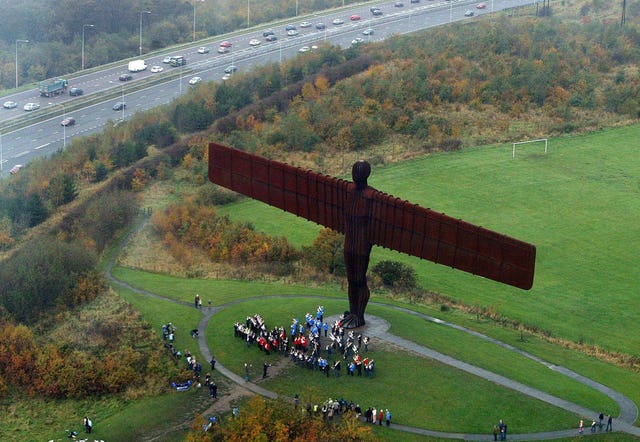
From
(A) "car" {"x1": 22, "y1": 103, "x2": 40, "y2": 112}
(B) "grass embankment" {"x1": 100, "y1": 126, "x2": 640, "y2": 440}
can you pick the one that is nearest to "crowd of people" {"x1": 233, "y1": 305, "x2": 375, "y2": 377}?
(B) "grass embankment" {"x1": 100, "y1": 126, "x2": 640, "y2": 440}

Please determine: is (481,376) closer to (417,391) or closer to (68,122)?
(417,391)

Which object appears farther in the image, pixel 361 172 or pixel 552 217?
pixel 552 217

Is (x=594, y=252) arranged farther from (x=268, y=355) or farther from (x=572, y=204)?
(x=268, y=355)

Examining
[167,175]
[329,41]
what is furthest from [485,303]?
[329,41]

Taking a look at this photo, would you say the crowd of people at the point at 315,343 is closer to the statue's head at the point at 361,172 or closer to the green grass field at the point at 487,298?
the green grass field at the point at 487,298

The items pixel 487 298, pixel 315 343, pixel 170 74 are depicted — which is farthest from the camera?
pixel 170 74

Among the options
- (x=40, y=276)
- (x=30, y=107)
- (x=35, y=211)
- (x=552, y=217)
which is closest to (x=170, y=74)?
(x=30, y=107)
